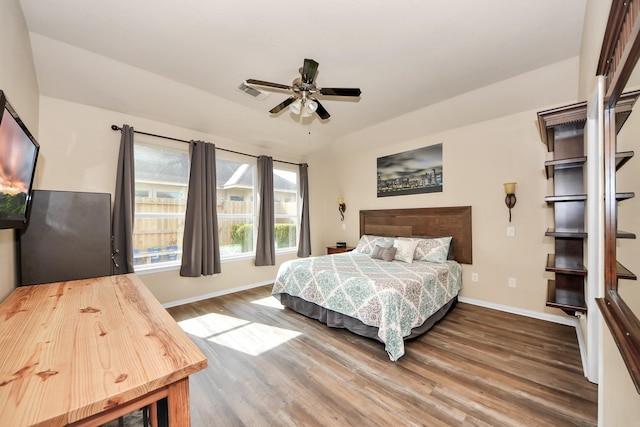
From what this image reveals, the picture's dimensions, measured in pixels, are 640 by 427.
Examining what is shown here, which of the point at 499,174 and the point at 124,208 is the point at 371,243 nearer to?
the point at 499,174

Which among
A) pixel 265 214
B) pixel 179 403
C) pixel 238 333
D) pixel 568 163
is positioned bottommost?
pixel 238 333

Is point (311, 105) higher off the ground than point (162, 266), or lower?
higher

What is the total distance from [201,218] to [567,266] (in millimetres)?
4154

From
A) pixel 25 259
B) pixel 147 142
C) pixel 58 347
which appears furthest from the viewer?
pixel 147 142

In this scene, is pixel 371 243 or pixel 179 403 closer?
pixel 179 403

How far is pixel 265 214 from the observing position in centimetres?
455

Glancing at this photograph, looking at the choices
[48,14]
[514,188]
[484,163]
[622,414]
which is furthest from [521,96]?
[48,14]

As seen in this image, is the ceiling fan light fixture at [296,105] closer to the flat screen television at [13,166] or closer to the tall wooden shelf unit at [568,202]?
the flat screen television at [13,166]

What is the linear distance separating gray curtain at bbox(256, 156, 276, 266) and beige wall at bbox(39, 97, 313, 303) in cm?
106

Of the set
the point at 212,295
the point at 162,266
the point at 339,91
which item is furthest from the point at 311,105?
the point at 212,295

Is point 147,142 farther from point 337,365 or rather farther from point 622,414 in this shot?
point 622,414

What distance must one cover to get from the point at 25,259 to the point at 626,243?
3.53 m

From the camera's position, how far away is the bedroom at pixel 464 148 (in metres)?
2.38

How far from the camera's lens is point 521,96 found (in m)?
3.01
